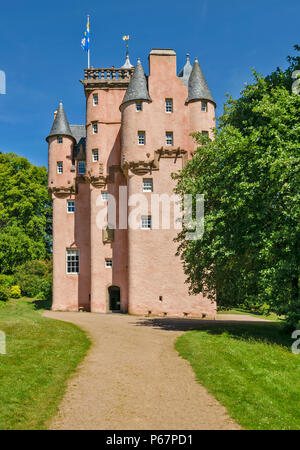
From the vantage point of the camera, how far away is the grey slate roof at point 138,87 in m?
36.7

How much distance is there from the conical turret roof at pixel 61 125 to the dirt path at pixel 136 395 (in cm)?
2946

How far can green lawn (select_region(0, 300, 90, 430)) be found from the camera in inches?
365

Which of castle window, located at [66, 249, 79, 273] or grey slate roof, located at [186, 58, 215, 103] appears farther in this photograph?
castle window, located at [66, 249, 79, 273]

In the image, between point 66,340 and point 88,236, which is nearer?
point 66,340

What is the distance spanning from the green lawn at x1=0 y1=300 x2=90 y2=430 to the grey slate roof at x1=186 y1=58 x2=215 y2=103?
81.1ft

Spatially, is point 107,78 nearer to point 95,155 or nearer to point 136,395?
point 95,155

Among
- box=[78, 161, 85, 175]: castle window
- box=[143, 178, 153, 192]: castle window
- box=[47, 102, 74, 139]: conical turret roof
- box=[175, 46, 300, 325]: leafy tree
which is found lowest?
box=[175, 46, 300, 325]: leafy tree

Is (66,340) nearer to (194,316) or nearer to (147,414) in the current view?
(147,414)

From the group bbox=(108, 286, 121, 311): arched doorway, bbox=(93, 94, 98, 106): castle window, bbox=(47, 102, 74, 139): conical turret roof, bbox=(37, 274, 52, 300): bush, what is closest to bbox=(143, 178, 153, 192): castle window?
bbox=(108, 286, 121, 311): arched doorway

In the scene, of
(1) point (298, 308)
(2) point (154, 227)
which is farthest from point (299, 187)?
(2) point (154, 227)

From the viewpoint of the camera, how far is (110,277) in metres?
37.8

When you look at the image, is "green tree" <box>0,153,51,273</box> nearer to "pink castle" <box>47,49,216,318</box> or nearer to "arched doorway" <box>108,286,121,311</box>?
"pink castle" <box>47,49,216,318</box>

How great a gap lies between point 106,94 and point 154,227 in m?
14.9

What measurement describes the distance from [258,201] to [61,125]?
29.3m
